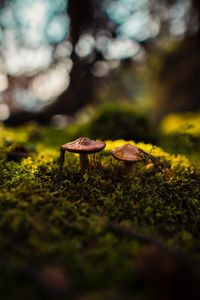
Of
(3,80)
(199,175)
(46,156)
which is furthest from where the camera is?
(3,80)

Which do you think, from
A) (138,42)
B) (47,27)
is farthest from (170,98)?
(47,27)

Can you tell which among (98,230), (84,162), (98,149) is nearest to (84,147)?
(98,149)

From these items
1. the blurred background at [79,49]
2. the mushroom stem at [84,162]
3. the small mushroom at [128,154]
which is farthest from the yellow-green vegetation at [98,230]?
the blurred background at [79,49]

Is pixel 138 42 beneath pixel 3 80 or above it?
above

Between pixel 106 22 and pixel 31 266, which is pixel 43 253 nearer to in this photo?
pixel 31 266

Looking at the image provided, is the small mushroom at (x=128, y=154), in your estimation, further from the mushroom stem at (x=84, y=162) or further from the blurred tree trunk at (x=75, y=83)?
the blurred tree trunk at (x=75, y=83)

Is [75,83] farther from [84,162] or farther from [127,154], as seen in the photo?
[127,154]
